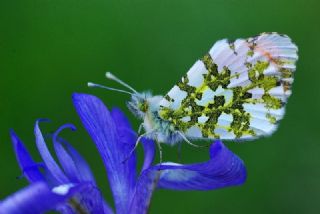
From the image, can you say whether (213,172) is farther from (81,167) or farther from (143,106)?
(143,106)

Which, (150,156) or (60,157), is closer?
(60,157)

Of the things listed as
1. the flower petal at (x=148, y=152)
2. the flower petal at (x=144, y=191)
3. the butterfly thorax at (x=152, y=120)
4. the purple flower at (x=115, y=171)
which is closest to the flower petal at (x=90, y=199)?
the purple flower at (x=115, y=171)

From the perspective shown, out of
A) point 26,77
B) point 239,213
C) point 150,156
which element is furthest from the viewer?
point 26,77

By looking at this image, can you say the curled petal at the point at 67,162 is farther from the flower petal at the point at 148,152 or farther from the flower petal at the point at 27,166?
the flower petal at the point at 148,152

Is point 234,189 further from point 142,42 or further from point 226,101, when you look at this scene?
point 226,101

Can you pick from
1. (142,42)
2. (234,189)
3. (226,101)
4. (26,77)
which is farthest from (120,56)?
(226,101)

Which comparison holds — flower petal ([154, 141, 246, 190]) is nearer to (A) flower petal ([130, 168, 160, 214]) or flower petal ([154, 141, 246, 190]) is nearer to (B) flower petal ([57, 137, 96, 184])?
(A) flower petal ([130, 168, 160, 214])
